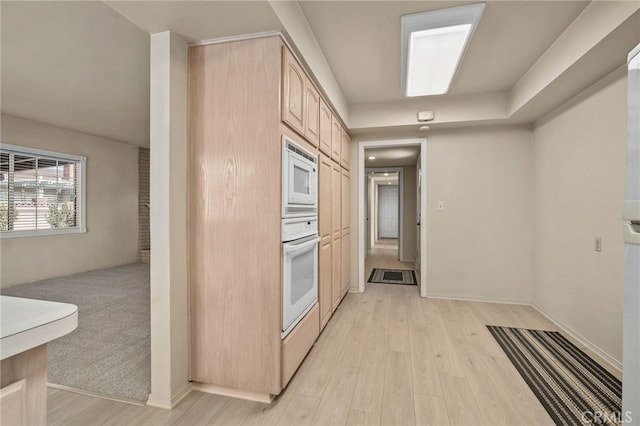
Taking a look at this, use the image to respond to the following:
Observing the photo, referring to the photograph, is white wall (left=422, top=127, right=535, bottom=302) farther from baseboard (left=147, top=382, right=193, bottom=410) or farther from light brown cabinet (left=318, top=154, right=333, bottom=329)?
baseboard (left=147, top=382, right=193, bottom=410)

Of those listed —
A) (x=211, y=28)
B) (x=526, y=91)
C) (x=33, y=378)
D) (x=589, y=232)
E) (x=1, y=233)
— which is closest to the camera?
(x=33, y=378)

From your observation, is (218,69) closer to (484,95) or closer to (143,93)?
(143,93)

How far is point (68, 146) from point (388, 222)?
9.86m

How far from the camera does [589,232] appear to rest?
243 centimetres

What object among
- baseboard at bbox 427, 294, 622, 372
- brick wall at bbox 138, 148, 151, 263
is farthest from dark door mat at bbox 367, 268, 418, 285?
brick wall at bbox 138, 148, 151, 263

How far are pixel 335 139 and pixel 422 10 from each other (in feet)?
4.73

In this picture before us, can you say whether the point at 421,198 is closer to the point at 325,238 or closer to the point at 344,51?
the point at 325,238

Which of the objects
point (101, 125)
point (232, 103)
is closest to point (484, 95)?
point (232, 103)

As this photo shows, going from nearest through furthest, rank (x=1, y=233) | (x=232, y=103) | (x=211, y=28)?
(x=211, y=28) → (x=232, y=103) → (x=1, y=233)

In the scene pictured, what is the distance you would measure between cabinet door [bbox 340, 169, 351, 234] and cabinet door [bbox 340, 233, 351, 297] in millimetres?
141

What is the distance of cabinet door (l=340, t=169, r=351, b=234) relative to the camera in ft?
11.5

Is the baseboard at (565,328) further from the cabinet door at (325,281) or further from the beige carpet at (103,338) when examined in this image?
the beige carpet at (103,338)

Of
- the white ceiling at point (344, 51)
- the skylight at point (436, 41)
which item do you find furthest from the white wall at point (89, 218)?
the skylight at point (436, 41)

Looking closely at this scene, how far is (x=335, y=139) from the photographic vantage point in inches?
125
